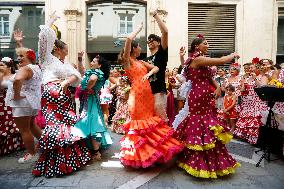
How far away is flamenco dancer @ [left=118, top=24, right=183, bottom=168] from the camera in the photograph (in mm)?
4805

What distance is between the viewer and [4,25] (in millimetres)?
13734

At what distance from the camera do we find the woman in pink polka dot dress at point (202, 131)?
4625mm

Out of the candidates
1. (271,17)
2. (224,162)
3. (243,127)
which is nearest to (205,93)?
(224,162)

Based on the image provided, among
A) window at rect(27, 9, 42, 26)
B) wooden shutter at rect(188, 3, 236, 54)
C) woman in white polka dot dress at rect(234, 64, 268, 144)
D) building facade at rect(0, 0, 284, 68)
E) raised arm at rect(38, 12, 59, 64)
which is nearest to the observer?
raised arm at rect(38, 12, 59, 64)

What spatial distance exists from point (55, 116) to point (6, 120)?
70.4 inches

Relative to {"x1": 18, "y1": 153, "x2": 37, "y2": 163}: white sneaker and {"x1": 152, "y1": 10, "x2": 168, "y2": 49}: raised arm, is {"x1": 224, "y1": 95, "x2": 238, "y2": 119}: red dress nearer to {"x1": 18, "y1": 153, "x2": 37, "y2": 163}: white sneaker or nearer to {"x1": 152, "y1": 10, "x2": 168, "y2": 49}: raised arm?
{"x1": 152, "y1": 10, "x2": 168, "y2": 49}: raised arm

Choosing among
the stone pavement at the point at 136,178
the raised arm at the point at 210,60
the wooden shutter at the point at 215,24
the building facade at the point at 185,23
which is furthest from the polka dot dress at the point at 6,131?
the wooden shutter at the point at 215,24

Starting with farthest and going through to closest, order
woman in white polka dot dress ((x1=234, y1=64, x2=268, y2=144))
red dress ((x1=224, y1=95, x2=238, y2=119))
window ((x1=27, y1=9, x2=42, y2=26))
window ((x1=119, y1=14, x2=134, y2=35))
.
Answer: window ((x1=119, y1=14, x2=134, y2=35)), window ((x1=27, y1=9, x2=42, y2=26)), red dress ((x1=224, y1=95, x2=238, y2=119)), woman in white polka dot dress ((x1=234, y1=64, x2=268, y2=144))

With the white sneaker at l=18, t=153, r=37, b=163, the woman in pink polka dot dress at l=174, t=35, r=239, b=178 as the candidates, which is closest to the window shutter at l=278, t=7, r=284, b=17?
the woman in pink polka dot dress at l=174, t=35, r=239, b=178

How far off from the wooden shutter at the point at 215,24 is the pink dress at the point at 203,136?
892 centimetres

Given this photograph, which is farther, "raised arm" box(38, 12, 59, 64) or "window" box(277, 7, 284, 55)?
"window" box(277, 7, 284, 55)

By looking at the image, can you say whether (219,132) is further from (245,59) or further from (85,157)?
(245,59)

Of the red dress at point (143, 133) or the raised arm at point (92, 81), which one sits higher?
the raised arm at point (92, 81)

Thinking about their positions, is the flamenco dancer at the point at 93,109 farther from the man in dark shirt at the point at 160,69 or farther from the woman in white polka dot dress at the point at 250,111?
the woman in white polka dot dress at the point at 250,111
